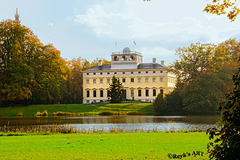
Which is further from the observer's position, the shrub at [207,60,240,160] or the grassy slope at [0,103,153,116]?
the grassy slope at [0,103,153,116]

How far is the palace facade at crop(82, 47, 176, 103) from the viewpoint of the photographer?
222 ft

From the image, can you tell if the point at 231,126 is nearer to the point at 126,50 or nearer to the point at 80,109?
the point at 80,109

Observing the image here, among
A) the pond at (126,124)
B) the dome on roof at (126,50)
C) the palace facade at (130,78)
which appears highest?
the dome on roof at (126,50)

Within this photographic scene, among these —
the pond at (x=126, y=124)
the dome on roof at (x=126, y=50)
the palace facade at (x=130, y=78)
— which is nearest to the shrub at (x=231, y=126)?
the pond at (x=126, y=124)

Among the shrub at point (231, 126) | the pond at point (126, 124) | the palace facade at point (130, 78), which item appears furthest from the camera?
the palace facade at point (130, 78)

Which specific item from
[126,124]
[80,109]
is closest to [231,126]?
[126,124]

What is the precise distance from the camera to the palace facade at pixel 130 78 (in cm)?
6769

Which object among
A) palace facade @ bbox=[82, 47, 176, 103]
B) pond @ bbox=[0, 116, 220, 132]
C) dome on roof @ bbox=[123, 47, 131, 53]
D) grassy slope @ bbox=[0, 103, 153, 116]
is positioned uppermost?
dome on roof @ bbox=[123, 47, 131, 53]

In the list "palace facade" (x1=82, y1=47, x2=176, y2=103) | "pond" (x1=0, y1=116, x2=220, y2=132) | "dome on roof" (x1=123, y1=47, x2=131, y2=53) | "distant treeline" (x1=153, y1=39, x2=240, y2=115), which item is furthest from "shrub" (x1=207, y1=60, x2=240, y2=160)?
→ "dome on roof" (x1=123, y1=47, x2=131, y2=53)

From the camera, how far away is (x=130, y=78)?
6881cm

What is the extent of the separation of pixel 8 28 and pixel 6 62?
5191 millimetres

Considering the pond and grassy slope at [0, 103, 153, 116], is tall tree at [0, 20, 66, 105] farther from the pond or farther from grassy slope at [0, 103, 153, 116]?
the pond

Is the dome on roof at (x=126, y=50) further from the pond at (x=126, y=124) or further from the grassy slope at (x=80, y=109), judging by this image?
the pond at (x=126, y=124)

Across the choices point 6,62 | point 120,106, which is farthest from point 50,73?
point 120,106
